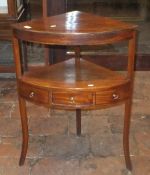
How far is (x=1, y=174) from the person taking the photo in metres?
1.76

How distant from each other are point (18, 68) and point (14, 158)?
56 centimetres

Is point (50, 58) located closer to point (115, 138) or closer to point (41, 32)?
point (115, 138)

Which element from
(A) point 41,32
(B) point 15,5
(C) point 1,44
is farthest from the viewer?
(C) point 1,44

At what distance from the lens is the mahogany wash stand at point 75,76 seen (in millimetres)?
1441

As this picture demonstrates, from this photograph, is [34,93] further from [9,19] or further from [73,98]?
[9,19]

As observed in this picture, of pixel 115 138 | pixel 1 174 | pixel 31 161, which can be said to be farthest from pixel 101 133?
pixel 1 174

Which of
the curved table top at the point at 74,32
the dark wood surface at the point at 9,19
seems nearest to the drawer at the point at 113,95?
the curved table top at the point at 74,32

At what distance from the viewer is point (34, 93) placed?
1.59 m

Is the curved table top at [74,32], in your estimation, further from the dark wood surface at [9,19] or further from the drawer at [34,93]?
the dark wood surface at [9,19]

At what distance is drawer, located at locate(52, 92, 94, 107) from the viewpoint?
153 centimetres

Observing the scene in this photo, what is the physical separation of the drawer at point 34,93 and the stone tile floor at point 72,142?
0.42 metres

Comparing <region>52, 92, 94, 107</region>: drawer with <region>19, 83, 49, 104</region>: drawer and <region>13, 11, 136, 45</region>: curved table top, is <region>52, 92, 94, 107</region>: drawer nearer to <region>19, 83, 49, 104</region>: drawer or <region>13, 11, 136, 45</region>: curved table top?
<region>19, 83, 49, 104</region>: drawer

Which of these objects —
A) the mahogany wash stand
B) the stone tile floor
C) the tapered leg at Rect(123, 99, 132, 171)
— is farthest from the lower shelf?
the stone tile floor

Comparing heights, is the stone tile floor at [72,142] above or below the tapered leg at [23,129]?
below
